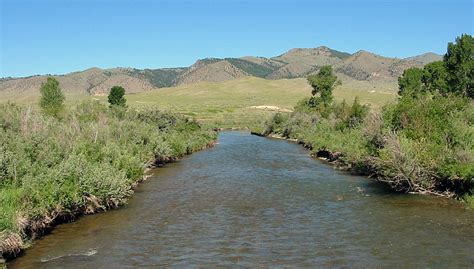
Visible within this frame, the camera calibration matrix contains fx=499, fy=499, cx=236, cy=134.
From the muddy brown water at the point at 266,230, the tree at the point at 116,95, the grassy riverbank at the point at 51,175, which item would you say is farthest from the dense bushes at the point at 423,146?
the tree at the point at 116,95

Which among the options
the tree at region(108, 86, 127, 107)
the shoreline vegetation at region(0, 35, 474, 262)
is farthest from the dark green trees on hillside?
the tree at region(108, 86, 127, 107)

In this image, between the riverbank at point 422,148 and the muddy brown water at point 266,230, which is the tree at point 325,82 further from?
the muddy brown water at point 266,230

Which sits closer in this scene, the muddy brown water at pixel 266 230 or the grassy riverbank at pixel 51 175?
the muddy brown water at pixel 266 230

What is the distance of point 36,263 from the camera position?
19312mm

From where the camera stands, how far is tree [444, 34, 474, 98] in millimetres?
64250

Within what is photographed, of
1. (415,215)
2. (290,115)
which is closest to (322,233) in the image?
(415,215)

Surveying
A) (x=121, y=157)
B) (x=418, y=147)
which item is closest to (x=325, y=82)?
(x=418, y=147)

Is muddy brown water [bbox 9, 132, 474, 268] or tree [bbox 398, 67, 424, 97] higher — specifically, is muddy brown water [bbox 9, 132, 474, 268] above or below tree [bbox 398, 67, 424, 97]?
below

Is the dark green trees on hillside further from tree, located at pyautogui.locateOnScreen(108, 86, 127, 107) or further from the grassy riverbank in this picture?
tree, located at pyautogui.locateOnScreen(108, 86, 127, 107)

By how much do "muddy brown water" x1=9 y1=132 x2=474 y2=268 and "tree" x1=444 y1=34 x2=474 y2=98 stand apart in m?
33.3

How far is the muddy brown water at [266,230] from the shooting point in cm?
2005

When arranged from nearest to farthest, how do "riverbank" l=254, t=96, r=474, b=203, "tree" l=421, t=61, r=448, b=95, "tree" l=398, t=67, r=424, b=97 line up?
"riverbank" l=254, t=96, r=474, b=203
"tree" l=421, t=61, r=448, b=95
"tree" l=398, t=67, r=424, b=97

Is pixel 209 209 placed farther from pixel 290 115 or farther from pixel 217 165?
pixel 290 115

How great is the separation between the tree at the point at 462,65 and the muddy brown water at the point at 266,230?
3326 cm
